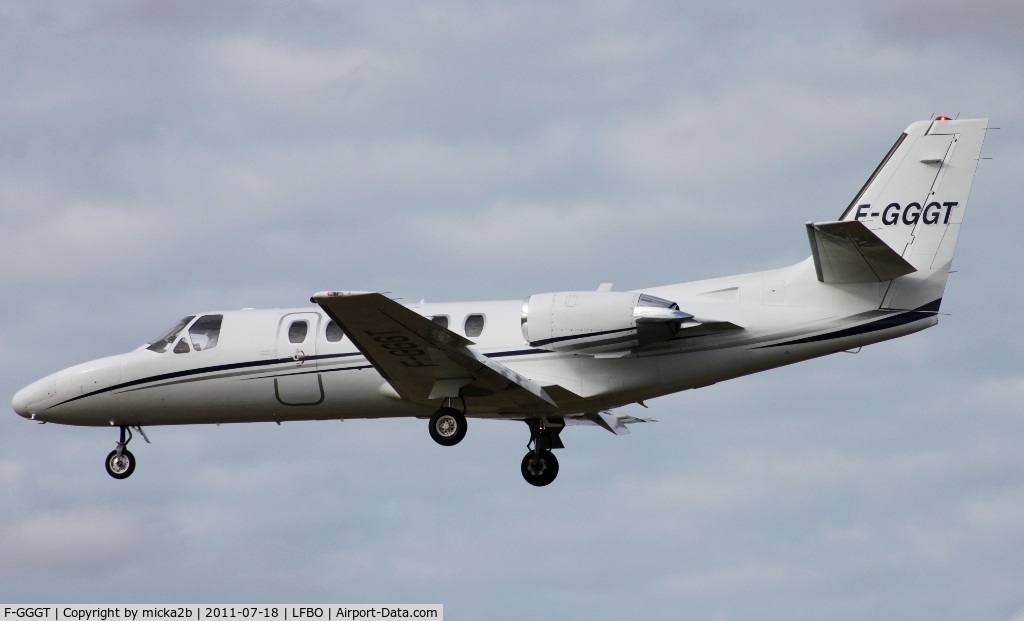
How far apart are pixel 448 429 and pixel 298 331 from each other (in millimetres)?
3219

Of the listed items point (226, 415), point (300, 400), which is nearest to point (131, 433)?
point (226, 415)

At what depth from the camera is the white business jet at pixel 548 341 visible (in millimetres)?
21875

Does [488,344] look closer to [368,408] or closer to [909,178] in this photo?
[368,408]

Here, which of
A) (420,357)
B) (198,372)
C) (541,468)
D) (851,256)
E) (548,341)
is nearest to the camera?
(851,256)

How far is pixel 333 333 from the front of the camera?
952 inches

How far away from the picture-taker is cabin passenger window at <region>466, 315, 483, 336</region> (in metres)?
23.7

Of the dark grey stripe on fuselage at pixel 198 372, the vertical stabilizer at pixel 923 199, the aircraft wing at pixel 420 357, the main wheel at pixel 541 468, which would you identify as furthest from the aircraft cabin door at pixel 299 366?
the vertical stabilizer at pixel 923 199

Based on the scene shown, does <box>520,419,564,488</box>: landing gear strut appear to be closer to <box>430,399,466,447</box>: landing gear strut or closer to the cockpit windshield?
<box>430,399,466,447</box>: landing gear strut

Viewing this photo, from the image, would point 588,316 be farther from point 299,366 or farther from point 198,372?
point 198,372

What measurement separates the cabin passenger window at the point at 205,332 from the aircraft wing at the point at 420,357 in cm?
352

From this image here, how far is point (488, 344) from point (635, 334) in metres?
2.66

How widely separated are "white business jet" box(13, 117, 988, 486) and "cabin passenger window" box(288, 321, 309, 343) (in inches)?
1.2

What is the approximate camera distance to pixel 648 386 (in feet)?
76.1

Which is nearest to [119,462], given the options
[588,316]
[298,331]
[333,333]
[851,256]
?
[298,331]
